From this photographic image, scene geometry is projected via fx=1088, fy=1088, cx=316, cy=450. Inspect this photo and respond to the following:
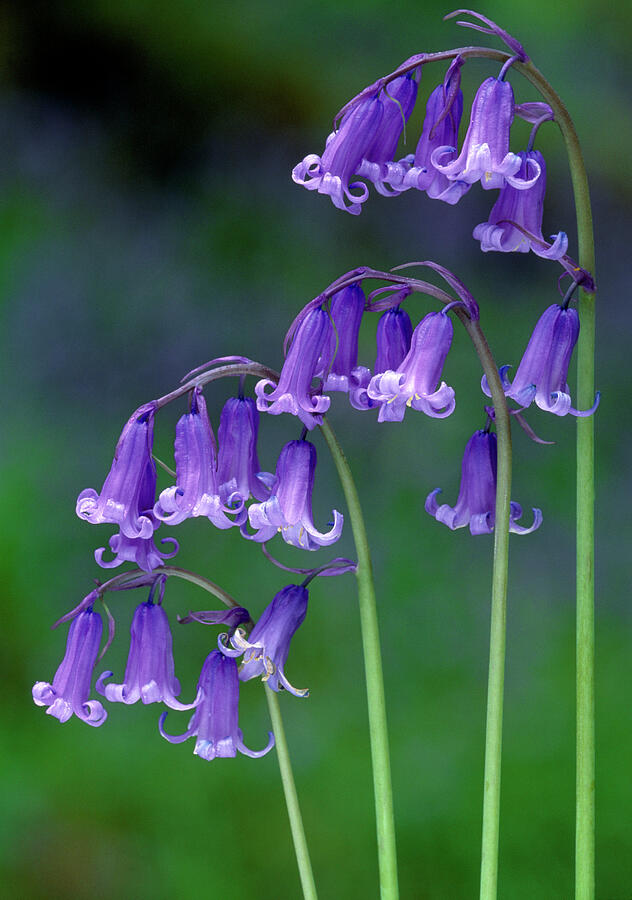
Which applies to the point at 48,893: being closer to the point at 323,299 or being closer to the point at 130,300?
the point at 130,300

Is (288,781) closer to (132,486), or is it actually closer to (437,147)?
(132,486)

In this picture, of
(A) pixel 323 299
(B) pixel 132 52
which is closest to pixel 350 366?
(A) pixel 323 299

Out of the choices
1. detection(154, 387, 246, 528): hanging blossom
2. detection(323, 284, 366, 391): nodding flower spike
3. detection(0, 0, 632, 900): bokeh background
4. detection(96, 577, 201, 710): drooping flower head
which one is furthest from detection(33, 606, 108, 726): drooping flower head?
detection(0, 0, 632, 900): bokeh background

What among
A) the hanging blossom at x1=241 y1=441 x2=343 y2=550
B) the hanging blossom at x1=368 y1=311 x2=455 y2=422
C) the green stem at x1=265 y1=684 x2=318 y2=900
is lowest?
the green stem at x1=265 y1=684 x2=318 y2=900

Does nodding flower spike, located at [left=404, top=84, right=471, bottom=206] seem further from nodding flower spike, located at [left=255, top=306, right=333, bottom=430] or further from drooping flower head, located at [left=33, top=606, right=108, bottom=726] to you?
drooping flower head, located at [left=33, top=606, right=108, bottom=726]

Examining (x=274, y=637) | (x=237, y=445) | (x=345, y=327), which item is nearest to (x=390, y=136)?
(x=345, y=327)
